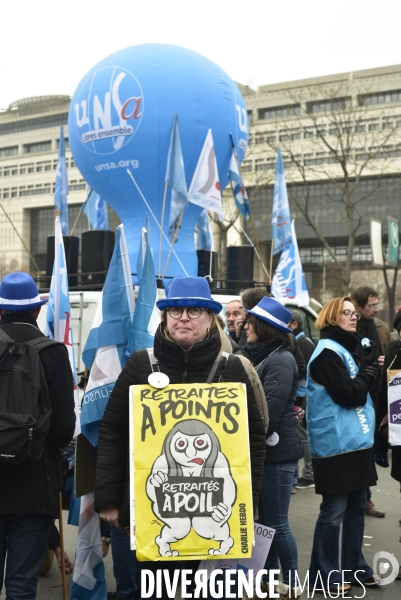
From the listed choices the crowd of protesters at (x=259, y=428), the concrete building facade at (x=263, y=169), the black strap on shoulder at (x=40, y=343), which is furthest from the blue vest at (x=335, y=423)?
the concrete building facade at (x=263, y=169)

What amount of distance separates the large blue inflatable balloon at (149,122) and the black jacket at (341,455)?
8006 mm

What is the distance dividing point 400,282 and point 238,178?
4397 cm

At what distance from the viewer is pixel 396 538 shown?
6.28 meters

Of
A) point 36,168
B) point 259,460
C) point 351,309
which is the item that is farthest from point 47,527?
point 36,168

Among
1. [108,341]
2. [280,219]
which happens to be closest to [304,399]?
[108,341]

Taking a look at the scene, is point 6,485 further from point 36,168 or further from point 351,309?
point 36,168

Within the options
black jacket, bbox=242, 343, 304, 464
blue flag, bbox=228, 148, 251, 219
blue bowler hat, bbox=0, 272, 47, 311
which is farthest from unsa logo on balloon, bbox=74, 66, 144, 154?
blue bowler hat, bbox=0, 272, 47, 311

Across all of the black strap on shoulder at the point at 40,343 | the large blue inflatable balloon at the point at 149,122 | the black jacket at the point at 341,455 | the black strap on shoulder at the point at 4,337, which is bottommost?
the black jacket at the point at 341,455

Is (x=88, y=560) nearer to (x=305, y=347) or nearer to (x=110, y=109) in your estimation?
(x=305, y=347)

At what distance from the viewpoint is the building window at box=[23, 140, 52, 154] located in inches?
3155

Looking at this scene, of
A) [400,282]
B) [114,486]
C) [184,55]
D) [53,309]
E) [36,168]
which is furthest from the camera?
[36,168]

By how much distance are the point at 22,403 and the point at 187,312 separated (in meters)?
0.87

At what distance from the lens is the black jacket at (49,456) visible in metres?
3.34

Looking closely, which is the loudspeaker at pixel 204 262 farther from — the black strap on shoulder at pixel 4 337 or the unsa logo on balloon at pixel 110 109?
the black strap on shoulder at pixel 4 337
